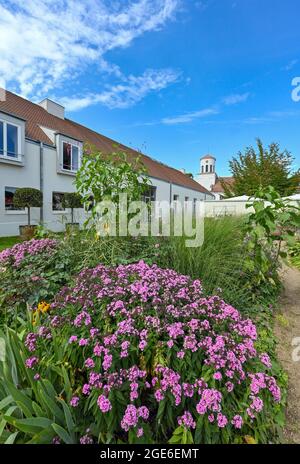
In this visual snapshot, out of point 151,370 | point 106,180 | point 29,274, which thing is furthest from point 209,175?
point 151,370

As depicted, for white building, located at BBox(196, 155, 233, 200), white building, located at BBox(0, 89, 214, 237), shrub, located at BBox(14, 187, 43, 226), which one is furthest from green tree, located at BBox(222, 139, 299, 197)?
white building, located at BBox(196, 155, 233, 200)

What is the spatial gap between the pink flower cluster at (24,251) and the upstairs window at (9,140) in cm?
994

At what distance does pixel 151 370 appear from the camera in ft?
4.19

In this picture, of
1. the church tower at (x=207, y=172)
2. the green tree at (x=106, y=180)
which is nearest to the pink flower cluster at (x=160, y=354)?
the green tree at (x=106, y=180)

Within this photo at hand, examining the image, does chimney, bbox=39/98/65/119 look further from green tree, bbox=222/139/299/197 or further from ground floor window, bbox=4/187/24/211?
green tree, bbox=222/139/299/197

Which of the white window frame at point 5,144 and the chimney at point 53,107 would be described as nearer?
the white window frame at point 5,144

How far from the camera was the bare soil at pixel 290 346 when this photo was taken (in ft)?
4.81

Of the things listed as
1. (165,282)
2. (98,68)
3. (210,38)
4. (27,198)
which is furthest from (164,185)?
(165,282)

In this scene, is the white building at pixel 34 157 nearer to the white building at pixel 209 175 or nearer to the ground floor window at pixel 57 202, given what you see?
the ground floor window at pixel 57 202

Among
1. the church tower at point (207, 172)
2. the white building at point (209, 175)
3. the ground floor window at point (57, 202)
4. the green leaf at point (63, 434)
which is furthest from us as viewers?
the church tower at point (207, 172)

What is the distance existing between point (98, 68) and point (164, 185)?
56.4 ft

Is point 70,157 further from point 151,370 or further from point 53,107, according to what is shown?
point 151,370

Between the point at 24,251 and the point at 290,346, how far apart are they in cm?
289
